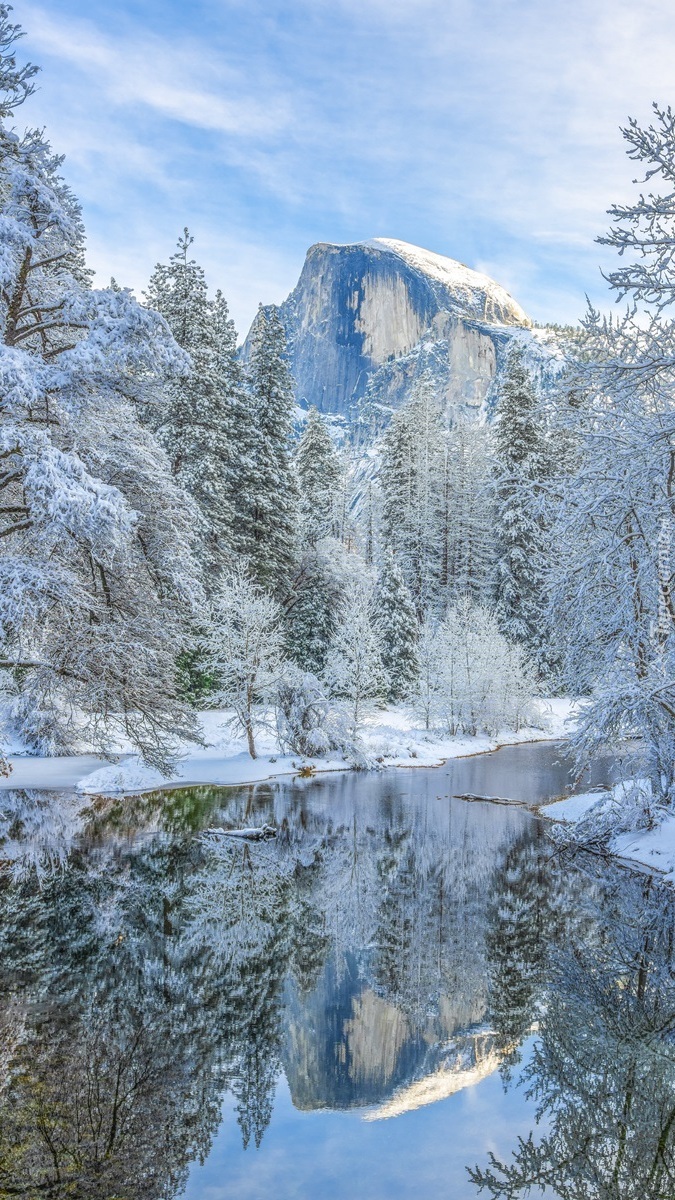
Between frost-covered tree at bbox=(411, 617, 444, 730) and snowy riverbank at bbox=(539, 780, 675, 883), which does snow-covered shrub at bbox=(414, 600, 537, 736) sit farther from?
snowy riverbank at bbox=(539, 780, 675, 883)

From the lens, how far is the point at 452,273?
174 m

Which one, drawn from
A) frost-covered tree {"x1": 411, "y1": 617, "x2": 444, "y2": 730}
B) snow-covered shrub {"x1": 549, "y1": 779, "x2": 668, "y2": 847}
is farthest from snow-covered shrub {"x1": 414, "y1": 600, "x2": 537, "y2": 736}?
snow-covered shrub {"x1": 549, "y1": 779, "x2": 668, "y2": 847}

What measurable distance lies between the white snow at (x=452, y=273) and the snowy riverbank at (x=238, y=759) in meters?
147

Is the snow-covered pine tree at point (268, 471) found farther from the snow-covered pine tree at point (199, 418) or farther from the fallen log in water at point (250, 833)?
the fallen log in water at point (250, 833)

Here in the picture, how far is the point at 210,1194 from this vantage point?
449cm

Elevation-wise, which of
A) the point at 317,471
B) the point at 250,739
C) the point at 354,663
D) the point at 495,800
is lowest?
the point at 495,800

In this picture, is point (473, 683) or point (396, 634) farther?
point (396, 634)

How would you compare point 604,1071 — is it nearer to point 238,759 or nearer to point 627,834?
point 627,834

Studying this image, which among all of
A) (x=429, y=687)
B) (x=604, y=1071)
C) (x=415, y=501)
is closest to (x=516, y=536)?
(x=415, y=501)

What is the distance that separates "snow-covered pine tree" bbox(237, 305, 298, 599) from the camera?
3170cm

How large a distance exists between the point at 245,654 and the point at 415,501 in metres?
24.9

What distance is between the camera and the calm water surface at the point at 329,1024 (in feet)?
15.9

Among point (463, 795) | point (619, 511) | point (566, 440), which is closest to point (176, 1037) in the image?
point (619, 511)

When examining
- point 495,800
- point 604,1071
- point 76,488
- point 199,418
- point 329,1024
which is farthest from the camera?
point 199,418
